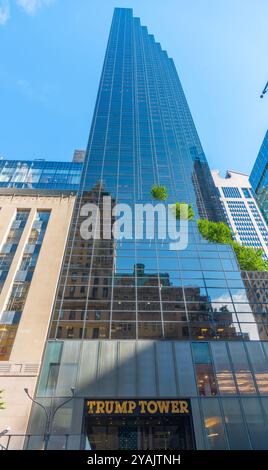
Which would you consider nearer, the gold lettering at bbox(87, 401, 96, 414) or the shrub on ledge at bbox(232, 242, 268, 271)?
the gold lettering at bbox(87, 401, 96, 414)

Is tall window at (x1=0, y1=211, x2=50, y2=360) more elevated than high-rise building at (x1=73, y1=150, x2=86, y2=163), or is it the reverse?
high-rise building at (x1=73, y1=150, x2=86, y2=163)

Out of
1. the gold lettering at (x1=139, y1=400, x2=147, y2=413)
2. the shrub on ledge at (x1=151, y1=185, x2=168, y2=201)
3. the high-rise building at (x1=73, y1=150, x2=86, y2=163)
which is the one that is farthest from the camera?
the high-rise building at (x1=73, y1=150, x2=86, y2=163)

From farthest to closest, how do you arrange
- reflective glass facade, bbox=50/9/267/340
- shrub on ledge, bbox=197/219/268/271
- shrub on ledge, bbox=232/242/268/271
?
shrub on ledge, bbox=232/242/268/271 < shrub on ledge, bbox=197/219/268/271 < reflective glass facade, bbox=50/9/267/340

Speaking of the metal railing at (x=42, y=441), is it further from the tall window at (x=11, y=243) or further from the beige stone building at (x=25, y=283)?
the tall window at (x=11, y=243)

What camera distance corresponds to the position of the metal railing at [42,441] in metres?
18.6

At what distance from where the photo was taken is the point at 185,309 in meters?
28.0

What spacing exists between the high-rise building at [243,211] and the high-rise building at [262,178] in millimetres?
4918

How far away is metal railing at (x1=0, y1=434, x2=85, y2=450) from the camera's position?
1859cm

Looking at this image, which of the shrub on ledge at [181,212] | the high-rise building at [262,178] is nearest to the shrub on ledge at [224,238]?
the shrub on ledge at [181,212]

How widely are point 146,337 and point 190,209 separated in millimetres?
22100

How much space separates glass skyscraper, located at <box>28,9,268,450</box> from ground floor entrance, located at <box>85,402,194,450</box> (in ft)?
0.27

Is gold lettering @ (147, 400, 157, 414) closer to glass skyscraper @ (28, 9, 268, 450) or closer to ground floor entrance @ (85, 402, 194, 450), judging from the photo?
glass skyscraper @ (28, 9, 268, 450)

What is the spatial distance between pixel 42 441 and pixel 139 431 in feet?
25.0

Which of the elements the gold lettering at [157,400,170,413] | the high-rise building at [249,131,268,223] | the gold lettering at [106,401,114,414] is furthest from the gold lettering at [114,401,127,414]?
the high-rise building at [249,131,268,223]
